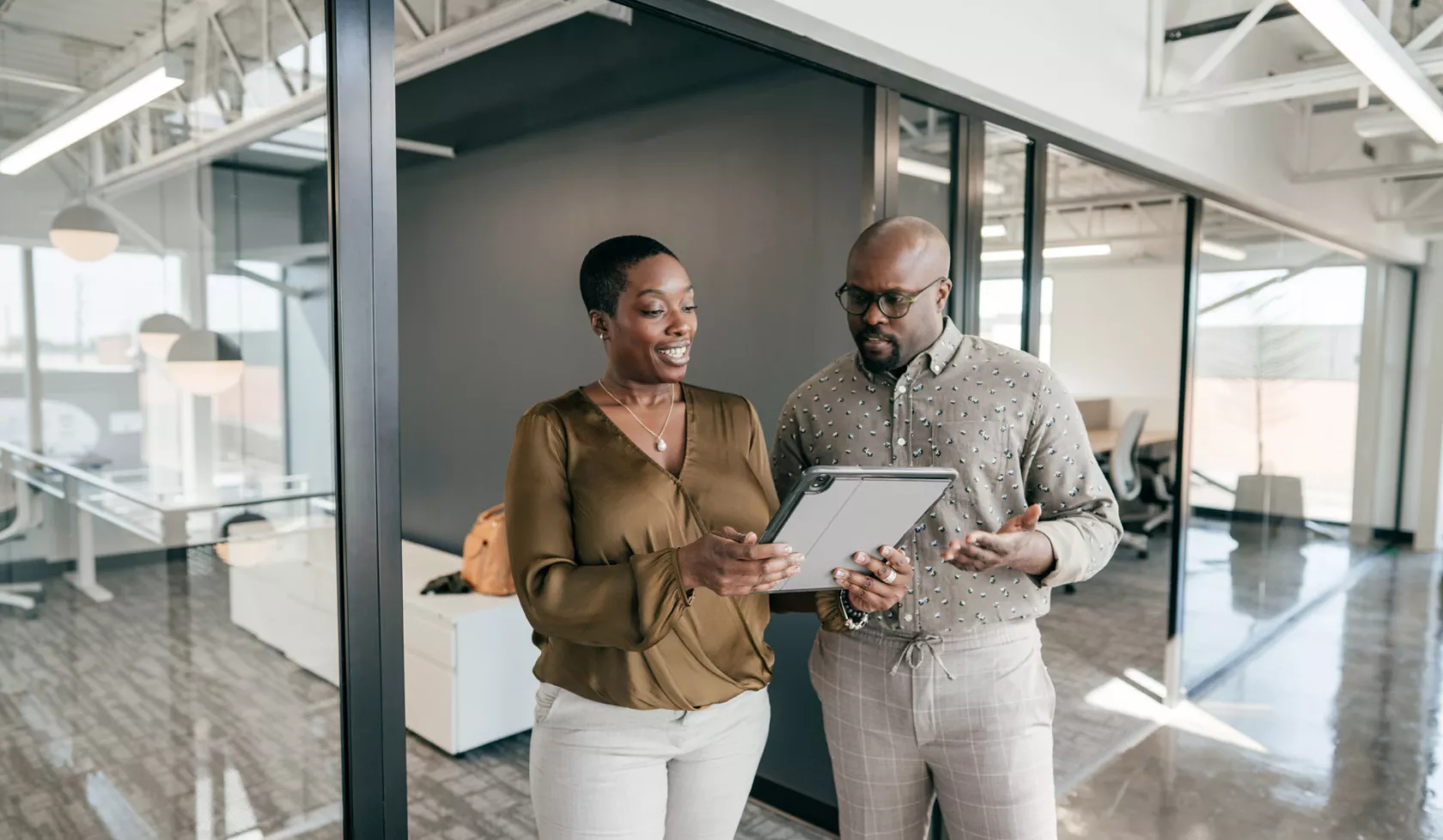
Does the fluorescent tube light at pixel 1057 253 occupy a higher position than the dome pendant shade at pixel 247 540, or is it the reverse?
the fluorescent tube light at pixel 1057 253

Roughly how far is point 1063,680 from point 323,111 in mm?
4112

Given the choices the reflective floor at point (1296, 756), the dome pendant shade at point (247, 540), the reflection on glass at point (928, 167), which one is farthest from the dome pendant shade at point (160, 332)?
the reflective floor at point (1296, 756)

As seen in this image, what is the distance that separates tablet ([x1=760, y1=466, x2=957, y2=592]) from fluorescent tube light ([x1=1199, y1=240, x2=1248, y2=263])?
3555 millimetres

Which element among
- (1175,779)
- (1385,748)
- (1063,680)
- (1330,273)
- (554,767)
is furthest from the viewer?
(1330,273)

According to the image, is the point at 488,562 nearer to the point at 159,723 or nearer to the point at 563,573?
the point at 159,723

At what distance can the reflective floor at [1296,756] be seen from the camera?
10.4 feet

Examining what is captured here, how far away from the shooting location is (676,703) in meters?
1.41

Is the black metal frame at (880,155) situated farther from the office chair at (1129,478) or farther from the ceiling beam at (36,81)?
the office chair at (1129,478)

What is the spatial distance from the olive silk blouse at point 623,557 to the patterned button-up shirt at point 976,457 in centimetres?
35

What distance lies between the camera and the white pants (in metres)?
1.40

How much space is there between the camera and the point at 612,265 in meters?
1.42

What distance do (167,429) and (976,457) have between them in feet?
4.26

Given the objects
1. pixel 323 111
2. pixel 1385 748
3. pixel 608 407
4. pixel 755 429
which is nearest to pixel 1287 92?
pixel 1385 748

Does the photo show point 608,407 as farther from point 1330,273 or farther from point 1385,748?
point 1330,273
